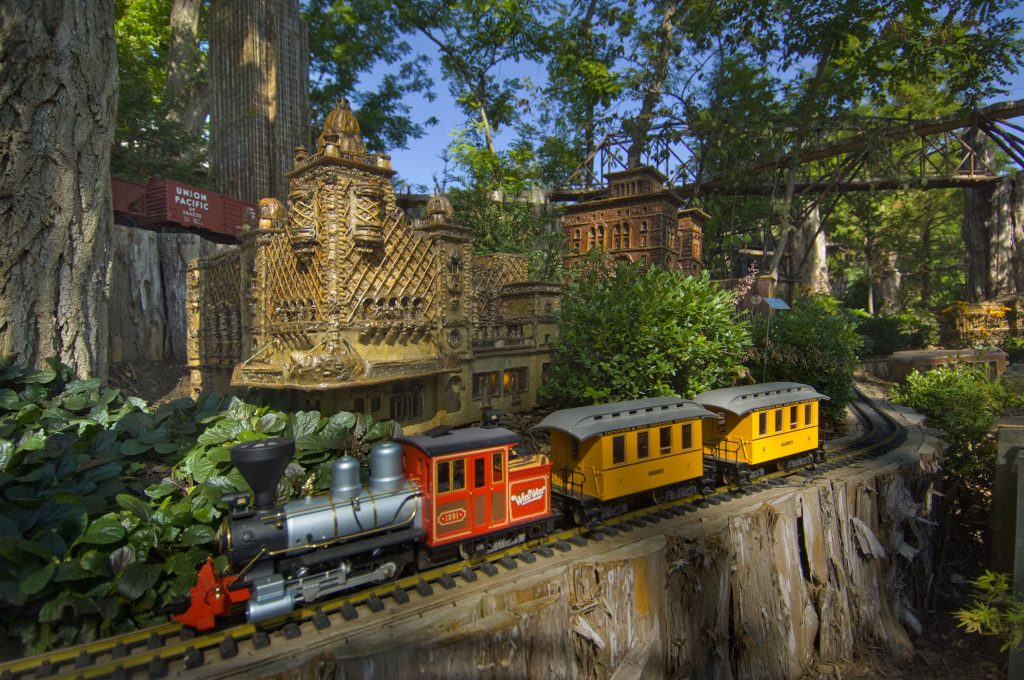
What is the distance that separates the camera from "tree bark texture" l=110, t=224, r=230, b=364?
1391cm

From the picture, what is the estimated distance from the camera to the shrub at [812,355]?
570 inches

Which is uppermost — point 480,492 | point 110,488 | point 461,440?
point 461,440

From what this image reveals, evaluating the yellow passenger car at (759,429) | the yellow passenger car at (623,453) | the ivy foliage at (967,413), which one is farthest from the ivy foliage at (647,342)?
the ivy foliage at (967,413)

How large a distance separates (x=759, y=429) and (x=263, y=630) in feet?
30.6

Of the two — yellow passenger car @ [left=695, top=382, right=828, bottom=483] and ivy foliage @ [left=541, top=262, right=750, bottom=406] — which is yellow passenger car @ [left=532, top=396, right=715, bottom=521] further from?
ivy foliage @ [left=541, top=262, right=750, bottom=406]

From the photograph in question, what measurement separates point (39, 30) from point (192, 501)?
8498 mm

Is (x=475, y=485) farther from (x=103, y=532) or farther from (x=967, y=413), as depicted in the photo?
(x=967, y=413)

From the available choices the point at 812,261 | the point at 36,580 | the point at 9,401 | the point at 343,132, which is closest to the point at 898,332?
the point at 812,261

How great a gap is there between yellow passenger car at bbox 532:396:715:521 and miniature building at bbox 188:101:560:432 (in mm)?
3301

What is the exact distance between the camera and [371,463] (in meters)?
7.12

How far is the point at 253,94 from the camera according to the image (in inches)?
764

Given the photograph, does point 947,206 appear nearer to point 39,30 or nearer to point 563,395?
point 563,395

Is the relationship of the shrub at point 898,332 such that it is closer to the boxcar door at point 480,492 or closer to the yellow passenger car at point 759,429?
the yellow passenger car at point 759,429

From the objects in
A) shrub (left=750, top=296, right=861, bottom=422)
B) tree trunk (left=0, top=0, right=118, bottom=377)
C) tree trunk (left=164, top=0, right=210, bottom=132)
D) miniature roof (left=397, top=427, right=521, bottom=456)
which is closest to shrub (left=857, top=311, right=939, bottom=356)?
shrub (left=750, top=296, right=861, bottom=422)
